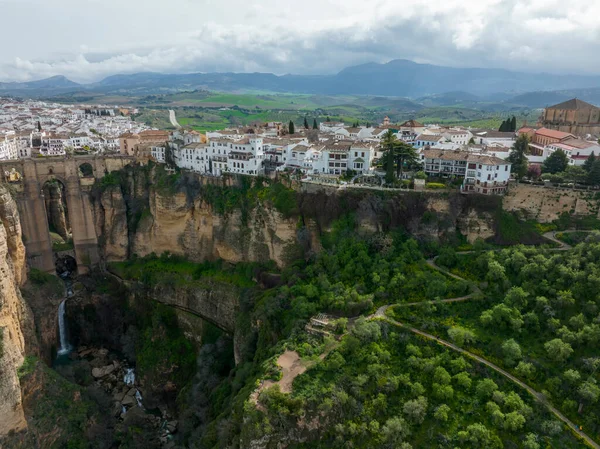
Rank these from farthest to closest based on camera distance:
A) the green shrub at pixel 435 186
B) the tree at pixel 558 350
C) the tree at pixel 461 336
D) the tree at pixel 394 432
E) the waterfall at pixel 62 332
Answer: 1. the waterfall at pixel 62 332
2. the green shrub at pixel 435 186
3. the tree at pixel 461 336
4. the tree at pixel 558 350
5. the tree at pixel 394 432

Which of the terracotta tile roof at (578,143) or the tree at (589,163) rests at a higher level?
the terracotta tile roof at (578,143)

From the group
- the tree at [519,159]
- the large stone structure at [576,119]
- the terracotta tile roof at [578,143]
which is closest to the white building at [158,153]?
the tree at [519,159]

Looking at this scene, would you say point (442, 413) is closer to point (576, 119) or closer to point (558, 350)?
point (558, 350)

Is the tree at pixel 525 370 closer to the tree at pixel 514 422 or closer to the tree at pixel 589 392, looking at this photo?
the tree at pixel 589 392

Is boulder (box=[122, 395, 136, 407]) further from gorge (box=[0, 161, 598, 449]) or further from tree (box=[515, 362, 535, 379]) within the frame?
tree (box=[515, 362, 535, 379])

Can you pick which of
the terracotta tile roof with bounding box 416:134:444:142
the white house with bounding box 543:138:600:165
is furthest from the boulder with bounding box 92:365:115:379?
the white house with bounding box 543:138:600:165

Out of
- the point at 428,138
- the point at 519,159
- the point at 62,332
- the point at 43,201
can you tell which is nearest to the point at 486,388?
the point at 519,159

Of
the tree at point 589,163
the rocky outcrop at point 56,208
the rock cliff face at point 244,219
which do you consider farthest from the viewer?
the rocky outcrop at point 56,208
